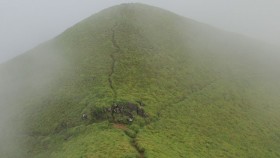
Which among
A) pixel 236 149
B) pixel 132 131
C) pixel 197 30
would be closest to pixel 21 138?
pixel 132 131

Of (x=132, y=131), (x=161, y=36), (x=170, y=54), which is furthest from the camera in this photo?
(x=161, y=36)

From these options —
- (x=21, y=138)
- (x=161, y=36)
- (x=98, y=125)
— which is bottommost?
(x=21, y=138)

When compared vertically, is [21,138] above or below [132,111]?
below

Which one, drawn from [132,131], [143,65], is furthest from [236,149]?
[143,65]

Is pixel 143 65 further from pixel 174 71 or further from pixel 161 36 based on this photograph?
pixel 161 36

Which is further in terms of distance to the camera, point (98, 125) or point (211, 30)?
point (211, 30)

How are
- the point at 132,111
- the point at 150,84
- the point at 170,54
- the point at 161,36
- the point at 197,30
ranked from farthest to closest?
the point at 197,30
the point at 161,36
the point at 170,54
the point at 150,84
the point at 132,111
